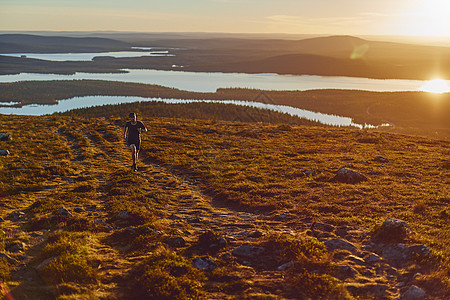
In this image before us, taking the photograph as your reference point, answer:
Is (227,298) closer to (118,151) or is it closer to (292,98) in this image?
(118,151)

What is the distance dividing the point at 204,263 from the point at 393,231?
17.7ft

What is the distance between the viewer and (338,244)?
860 cm

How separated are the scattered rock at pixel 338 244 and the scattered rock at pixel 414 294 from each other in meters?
2.12

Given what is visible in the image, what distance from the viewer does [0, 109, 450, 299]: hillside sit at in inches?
265

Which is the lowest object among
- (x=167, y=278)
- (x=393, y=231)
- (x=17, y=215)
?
(x=17, y=215)

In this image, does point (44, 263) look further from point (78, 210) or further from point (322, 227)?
point (322, 227)

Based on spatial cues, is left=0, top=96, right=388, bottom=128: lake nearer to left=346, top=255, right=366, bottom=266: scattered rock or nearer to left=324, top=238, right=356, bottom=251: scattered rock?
left=324, top=238, right=356, bottom=251: scattered rock

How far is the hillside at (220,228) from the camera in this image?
672 cm

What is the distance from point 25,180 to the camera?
15.0 m

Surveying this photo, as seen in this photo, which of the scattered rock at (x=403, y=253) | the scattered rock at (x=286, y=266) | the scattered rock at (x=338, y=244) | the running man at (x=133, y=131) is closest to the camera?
the scattered rock at (x=286, y=266)

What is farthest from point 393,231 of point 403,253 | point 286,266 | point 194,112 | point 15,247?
point 194,112

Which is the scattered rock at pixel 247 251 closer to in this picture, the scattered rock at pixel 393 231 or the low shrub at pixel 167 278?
the low shrub at pixel 167 278

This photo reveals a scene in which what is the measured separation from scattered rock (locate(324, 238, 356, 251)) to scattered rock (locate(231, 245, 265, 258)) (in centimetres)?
185

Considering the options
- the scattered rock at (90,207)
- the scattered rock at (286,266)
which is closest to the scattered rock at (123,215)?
the scattered rock at (90,207)
